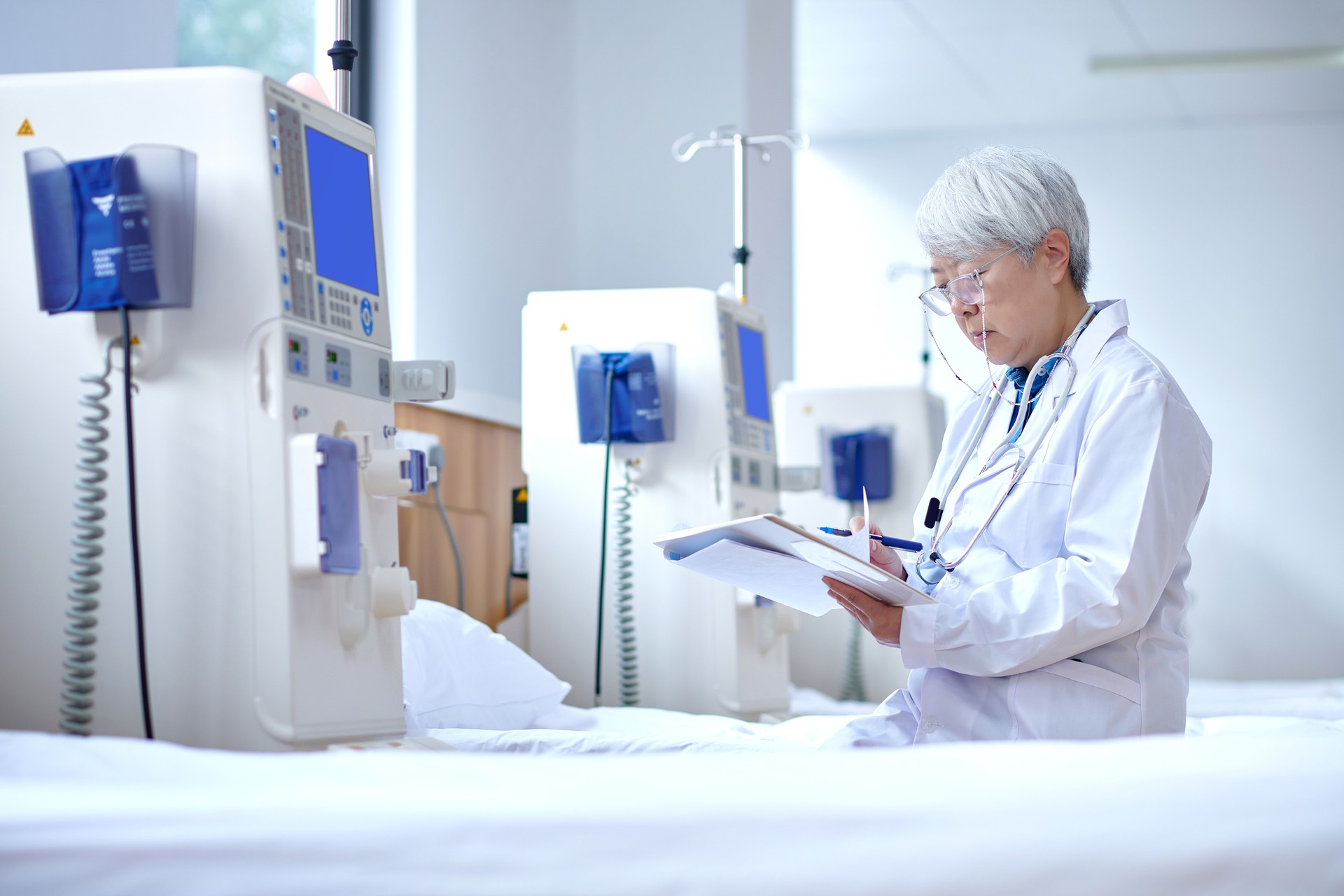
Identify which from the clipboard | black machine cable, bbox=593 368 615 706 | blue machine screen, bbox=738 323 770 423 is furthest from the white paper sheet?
blue machine screen, bbox=738 323 770 423

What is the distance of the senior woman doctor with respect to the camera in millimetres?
1650

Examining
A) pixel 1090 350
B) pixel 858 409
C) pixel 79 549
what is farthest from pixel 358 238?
pixel 858 409

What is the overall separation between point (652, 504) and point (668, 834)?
2222mm

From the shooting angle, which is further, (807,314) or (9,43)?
(807,314)

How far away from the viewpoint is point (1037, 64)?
714 centimetres

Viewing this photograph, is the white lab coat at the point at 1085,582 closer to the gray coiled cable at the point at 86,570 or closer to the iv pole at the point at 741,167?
the gray coiled cable at the point at 86,570

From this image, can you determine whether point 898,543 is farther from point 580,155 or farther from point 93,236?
point 580,155

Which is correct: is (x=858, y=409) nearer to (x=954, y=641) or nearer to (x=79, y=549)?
(x=954, y=641)

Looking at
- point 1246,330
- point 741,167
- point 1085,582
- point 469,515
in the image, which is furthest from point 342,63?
point 1246,330

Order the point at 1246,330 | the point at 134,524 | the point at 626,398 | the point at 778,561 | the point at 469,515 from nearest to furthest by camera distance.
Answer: the point at 134,524 < the point at 778,561 < the point at 626,398 < the point at 469,515 < the point at 1246,330

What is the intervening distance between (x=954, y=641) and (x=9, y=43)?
182 centimetres

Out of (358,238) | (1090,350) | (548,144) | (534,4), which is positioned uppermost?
(534,4)

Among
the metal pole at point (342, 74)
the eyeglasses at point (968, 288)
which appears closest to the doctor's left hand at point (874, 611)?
the eyeglasses at point (968, 288)

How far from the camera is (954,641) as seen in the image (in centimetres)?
171
